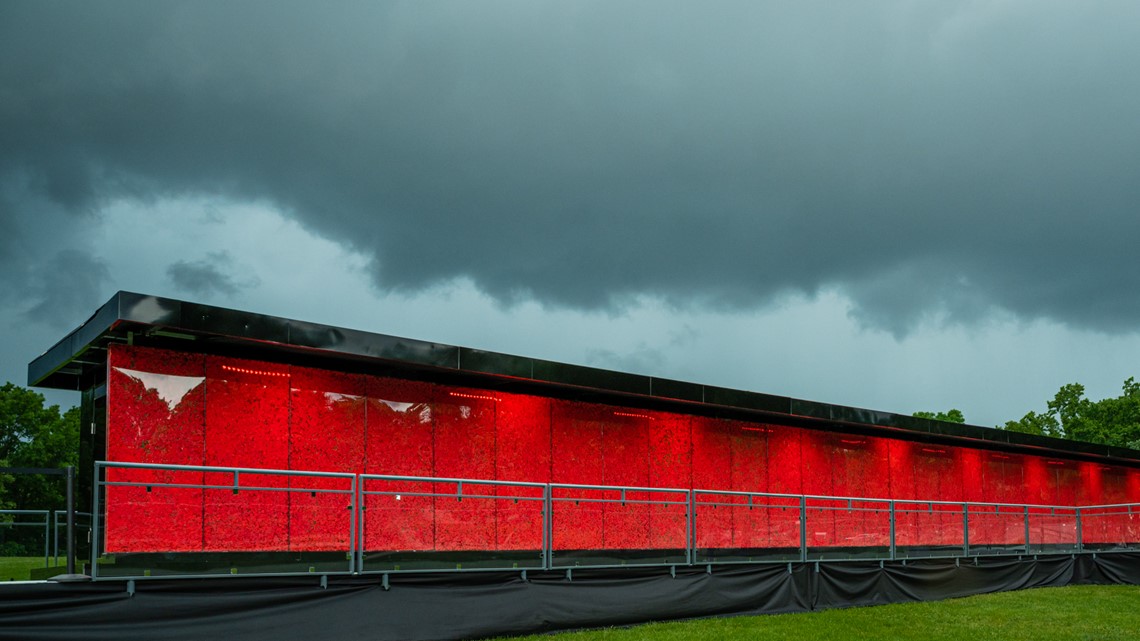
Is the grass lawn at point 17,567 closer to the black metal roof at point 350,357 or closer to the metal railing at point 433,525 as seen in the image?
the metal railing at point 433,525

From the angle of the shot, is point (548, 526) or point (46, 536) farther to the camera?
point (548, 526)

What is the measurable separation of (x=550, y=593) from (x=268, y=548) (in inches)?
153

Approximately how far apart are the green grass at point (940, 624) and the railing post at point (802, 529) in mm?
980

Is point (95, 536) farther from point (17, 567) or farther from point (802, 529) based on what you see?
point (802, 529)

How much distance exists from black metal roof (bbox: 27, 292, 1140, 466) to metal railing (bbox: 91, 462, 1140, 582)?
2589 millimetres

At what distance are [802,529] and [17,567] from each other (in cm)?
A: 1206

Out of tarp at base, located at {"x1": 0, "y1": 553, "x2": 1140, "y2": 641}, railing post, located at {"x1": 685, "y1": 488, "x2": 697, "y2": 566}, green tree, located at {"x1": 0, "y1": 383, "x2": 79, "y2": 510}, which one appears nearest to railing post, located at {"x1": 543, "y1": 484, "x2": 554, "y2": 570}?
tarp at base, located at {"x1": 0, "y1": 553, "x2": 1140, "y2": 641}

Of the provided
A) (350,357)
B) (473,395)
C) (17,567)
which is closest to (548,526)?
(350,357)

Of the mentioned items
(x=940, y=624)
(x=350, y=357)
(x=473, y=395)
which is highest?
(x=350, y=357)

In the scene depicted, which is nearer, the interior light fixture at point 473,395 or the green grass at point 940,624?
the green grass at point 940,624

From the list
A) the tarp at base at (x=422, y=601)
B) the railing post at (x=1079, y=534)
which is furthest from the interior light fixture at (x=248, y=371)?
the railing post at (x=1079, y=534)

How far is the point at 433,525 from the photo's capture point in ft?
41.5

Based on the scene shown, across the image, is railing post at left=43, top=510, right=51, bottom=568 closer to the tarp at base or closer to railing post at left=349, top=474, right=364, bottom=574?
the tarp at base

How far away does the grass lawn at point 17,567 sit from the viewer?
33.6 feet
